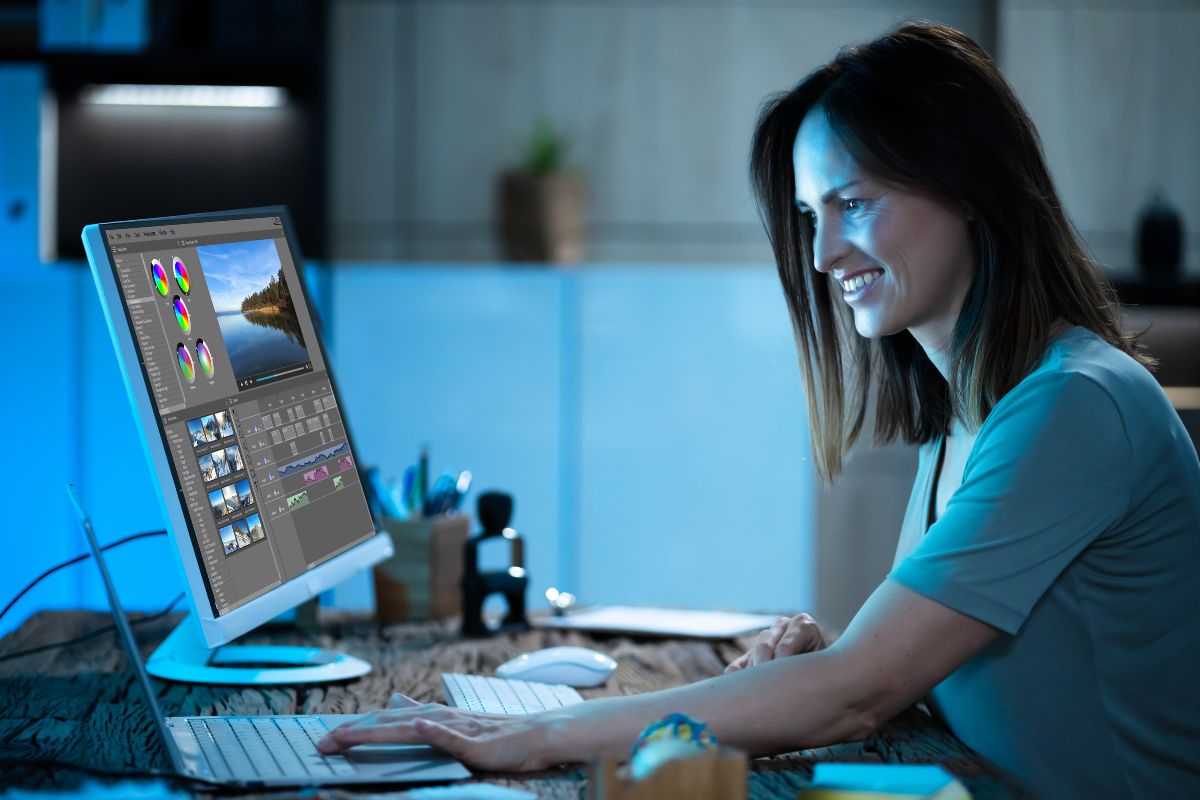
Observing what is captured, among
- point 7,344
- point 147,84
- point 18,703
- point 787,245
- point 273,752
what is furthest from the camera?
point 147,84

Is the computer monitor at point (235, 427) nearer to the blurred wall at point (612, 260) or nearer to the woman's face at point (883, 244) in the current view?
the woman's face at point (883, 244)

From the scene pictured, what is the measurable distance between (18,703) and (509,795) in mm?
586

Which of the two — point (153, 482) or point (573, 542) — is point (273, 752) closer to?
point (153, 482)

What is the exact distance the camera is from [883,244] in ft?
4.39

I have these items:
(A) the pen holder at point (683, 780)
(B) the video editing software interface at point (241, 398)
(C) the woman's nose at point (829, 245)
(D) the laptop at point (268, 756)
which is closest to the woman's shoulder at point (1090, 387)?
(C) the woman's nose at point (829, 245)

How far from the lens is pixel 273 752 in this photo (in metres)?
1.10

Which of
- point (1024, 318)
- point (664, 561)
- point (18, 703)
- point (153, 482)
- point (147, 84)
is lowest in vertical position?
point (664, 561)

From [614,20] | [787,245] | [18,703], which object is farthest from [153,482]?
[614,20]

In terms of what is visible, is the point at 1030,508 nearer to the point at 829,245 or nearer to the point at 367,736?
the point at 829,245

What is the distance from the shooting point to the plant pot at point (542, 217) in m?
3.48

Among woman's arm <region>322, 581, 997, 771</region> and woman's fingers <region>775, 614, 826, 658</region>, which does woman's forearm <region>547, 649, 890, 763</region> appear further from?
woman's fingers <region>775, 614, 826, 658</region>

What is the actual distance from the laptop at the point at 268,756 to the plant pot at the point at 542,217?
239 centimetres

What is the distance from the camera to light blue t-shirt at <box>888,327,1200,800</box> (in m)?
1.12

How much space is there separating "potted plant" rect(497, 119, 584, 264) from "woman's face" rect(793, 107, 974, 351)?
207cm
